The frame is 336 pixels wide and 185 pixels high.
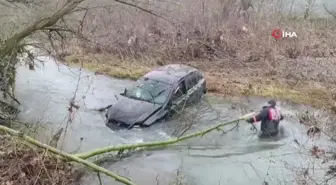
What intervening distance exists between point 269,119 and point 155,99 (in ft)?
10.5

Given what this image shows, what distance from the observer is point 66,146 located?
12.0 metres

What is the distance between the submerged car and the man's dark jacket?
233cm

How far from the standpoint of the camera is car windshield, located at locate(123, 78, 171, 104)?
1297 centimetres

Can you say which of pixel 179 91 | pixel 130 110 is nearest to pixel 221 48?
pixel 179 91

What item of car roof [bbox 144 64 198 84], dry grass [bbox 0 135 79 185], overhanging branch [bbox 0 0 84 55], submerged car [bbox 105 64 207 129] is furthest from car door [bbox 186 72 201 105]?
dry grass [bbox 0 135 79 185]

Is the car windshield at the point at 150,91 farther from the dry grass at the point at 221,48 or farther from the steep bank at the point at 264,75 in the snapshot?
the dry grass at the point at 221,48

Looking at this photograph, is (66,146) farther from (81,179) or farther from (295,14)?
(295,14)

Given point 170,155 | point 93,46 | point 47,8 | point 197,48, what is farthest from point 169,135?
point 93,46

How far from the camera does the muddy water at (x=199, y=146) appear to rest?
10.7 m

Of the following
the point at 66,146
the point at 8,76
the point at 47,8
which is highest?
the point at 47,8

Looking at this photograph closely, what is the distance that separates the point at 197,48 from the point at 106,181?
12078 millimetres

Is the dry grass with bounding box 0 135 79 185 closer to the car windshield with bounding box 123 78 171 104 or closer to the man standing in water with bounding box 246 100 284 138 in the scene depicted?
the car windshield with bounding box 123 78 171 104

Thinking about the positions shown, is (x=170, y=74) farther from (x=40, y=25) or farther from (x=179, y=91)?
(x=40, y=25)

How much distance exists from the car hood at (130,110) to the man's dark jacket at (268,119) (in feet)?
9.08
